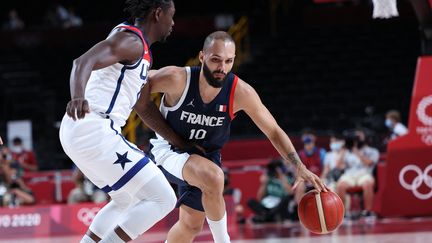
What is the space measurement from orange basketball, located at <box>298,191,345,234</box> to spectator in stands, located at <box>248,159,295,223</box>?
670 cm

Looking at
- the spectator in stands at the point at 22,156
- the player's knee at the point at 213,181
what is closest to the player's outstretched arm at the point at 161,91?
the player's knee at the point at 213,181

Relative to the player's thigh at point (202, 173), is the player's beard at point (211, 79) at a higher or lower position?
higher

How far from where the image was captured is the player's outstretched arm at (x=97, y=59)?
14.8 ft

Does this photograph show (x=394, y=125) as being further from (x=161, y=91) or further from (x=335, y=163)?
(x=161, y=91)

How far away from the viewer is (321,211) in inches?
229

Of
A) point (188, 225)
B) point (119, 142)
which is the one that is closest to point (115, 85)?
point (119, 142)

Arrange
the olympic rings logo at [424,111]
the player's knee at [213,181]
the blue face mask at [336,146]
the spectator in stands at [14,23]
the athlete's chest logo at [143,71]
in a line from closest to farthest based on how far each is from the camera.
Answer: the athlete's chest logo at [143,71] < the player's knee at [213,181] < the olympic rings logo at [424,111] < the blue face mask at [336,146] < the spectator in stands at [14,23]

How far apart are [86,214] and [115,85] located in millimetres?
7321

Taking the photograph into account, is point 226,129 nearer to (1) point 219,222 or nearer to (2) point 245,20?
(1) point 219,222

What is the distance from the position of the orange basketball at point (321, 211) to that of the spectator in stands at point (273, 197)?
22.0 feet

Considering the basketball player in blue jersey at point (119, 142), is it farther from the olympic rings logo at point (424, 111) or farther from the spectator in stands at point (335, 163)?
the spectator in stands at point (335, 163)

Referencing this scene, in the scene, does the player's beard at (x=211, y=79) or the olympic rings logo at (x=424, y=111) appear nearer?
the player's beard at (x=211, y=79)

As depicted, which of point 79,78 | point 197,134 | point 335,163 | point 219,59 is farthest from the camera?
point 335,163

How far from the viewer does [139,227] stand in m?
5.02
